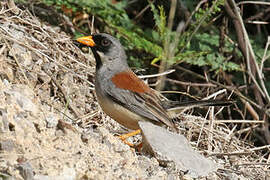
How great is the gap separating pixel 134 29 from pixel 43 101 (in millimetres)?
2749

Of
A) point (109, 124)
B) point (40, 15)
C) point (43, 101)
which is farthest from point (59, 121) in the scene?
point (40, 15)

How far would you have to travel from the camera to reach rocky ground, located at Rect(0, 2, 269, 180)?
12.4 ft

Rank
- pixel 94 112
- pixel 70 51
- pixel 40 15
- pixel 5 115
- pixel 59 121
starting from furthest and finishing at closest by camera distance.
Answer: pixel 40 15 < pixel 70 51 < pixel 94 112 < pixel 59 121 < pixel 5 115

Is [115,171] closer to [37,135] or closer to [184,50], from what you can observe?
[37,135]

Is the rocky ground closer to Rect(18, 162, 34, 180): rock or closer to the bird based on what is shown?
Rect(18, 162, 34, 180): rock

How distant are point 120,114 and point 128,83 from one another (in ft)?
1.39

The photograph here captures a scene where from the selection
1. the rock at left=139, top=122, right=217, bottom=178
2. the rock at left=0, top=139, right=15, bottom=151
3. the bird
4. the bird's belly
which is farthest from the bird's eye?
the rock at left=0, top=139, right=15, bottom=151

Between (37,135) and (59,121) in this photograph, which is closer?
(37,135)

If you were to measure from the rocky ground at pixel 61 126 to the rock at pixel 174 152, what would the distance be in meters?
0.07

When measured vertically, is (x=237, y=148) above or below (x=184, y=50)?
below

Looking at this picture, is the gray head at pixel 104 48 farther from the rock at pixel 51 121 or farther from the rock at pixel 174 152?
the rock at pixel 51 121

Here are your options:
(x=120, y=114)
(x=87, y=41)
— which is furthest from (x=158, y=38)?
(x=120, y=114)

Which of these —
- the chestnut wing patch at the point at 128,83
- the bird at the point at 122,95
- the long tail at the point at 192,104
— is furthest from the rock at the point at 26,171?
the long tail at the point at 192,104

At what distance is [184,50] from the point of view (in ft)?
25.5
